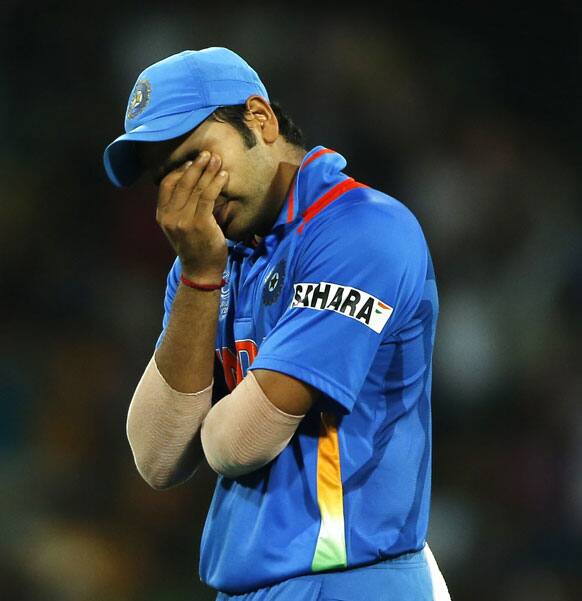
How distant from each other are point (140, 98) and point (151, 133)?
0.37 feet

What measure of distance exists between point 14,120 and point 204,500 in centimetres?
183

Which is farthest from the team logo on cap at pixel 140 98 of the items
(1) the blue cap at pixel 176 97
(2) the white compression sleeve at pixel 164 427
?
(2) the white compression sleeve at pixel 164 427

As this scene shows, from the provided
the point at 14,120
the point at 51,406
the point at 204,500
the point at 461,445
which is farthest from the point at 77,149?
the point at 461,445

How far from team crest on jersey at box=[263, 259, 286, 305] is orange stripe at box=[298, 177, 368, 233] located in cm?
8

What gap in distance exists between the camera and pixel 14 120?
14.4ft

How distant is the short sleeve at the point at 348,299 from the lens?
1.60m

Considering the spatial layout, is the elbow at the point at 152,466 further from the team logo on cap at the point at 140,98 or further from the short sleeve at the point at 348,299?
the team logo on cap at the point at 140,98

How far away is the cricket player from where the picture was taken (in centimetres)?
163

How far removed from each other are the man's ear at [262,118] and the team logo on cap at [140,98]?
0.61ft

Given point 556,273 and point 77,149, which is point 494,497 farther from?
point 77,149

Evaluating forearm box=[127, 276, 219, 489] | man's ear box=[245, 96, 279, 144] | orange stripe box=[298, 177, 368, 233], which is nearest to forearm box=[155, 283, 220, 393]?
forearm box=[127, 276, 219, 489]

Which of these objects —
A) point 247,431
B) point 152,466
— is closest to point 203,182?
point 247,431

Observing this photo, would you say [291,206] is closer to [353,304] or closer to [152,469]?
[353,304]

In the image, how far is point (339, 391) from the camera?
1.59 m
